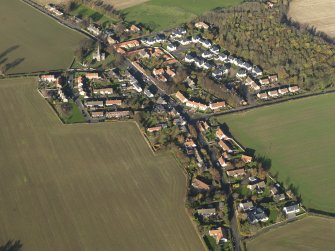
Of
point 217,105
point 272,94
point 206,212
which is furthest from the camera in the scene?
point 272,94

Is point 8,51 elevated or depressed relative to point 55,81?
elevated

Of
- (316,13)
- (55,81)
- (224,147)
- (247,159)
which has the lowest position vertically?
(247,159)

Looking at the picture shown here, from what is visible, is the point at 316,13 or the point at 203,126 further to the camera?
the point at 316,13

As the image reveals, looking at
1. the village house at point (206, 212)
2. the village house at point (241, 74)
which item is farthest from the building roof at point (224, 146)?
the village house at point (241, 74)

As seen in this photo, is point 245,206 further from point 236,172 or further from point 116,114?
point 116,114

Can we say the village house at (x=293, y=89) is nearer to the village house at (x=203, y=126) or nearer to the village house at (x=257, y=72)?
the village house at (x=257, y=72)

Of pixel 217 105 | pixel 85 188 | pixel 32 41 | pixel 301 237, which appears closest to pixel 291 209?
pixel 301 237

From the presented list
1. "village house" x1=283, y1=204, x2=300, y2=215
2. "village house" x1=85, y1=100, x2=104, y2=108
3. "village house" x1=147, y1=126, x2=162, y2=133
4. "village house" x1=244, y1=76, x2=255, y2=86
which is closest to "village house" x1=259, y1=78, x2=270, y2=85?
"village house" x1=244, y1=76, x2=255, y2=86
